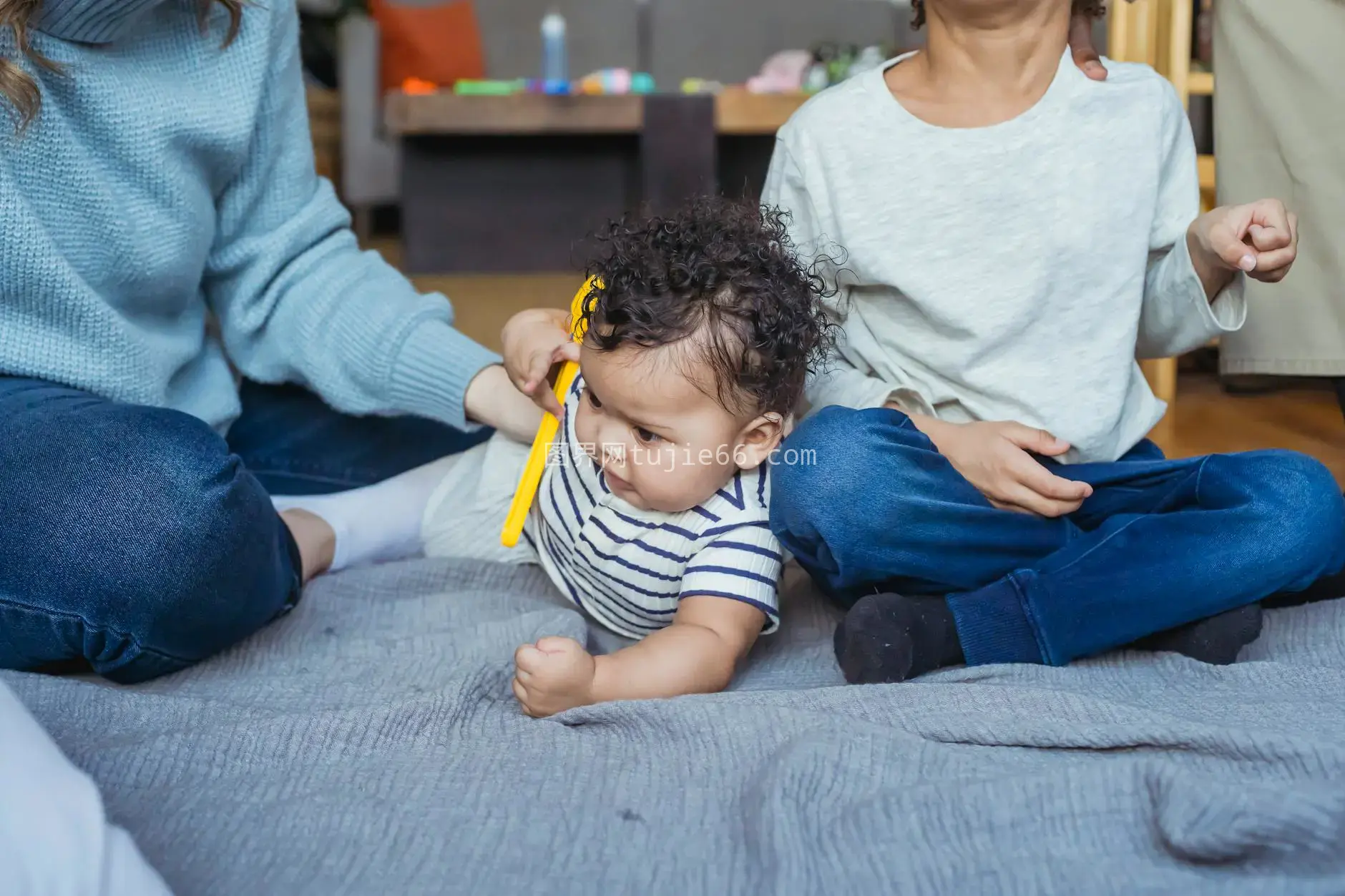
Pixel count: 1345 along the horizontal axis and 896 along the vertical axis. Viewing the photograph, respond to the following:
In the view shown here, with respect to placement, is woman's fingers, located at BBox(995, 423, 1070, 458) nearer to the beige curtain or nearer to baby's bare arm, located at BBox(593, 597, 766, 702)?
baby's bare arm, located at BBox(593, 597, 766, 702)

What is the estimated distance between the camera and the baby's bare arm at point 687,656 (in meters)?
0.80

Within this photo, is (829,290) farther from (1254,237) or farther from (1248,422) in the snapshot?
(1248,422)

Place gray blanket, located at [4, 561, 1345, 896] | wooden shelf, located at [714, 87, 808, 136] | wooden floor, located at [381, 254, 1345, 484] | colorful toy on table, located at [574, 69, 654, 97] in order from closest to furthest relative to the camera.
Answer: gray blanket, located at [4, 561, 1345, 896] → wooden floor, located at [381, 254, 1345, 484] → wooden shelf, located at [714, 87, 808, 136] → colorful toy on table, located at [574, 69, 654, 97]

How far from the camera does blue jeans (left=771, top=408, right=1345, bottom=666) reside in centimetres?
86

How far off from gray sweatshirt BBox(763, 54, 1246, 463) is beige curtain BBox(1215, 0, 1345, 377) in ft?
0.90

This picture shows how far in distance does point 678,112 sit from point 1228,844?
9.91ft

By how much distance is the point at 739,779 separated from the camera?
0.69 metres

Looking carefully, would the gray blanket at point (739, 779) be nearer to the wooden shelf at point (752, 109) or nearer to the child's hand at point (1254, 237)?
the child's hand at point (1254, 237)

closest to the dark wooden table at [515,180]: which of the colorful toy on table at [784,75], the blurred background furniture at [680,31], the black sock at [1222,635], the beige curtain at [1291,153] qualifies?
the colorful toy on table at [784,75]

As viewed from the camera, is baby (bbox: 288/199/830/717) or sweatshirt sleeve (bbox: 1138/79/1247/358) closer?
baby (bbox: 288/199/830/717)

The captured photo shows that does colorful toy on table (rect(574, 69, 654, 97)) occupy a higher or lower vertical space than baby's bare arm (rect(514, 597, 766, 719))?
lower

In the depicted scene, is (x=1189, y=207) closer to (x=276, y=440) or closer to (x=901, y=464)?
(x=901, y=464)

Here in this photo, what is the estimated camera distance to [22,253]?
927 mm

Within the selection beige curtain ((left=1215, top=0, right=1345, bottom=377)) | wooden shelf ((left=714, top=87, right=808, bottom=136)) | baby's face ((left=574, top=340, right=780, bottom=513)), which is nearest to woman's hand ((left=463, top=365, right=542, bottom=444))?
baby's face ((left=574, top=340, right=780, bottom=513))
